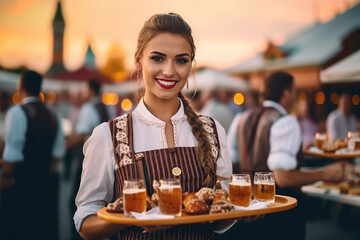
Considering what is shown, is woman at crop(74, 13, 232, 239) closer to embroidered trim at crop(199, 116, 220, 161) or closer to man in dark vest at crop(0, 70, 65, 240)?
embroidered trim at crop(199, 116, 220, 161)

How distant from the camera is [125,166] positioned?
1.79 m

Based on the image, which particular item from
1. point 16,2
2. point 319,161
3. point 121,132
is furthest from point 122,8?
point 121,132

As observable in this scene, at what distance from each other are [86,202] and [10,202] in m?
2.95

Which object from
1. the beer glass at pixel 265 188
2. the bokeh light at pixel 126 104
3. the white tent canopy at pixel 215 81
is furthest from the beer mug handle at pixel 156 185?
the bokeh light at pixel 126 104

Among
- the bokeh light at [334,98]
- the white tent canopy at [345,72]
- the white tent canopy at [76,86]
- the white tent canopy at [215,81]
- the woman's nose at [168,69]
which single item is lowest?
the woman's nose at [168,69]

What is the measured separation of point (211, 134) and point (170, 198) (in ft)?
1.67

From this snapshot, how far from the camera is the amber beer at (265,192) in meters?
2.01

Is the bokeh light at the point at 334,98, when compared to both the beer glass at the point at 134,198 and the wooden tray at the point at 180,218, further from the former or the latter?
the beer glass at the point at 134,198

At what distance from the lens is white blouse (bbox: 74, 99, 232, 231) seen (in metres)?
1.80

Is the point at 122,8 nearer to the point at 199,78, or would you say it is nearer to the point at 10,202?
the point at 199,78

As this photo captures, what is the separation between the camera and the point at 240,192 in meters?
1.79

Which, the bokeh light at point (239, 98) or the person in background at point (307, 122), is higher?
the bokeh light at point (239, 98)

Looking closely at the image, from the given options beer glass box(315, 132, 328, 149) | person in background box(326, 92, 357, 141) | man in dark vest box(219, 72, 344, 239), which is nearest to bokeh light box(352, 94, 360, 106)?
person in background box(326, 92, 357, 141)

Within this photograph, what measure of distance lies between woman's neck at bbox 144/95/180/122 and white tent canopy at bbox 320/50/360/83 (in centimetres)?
349
